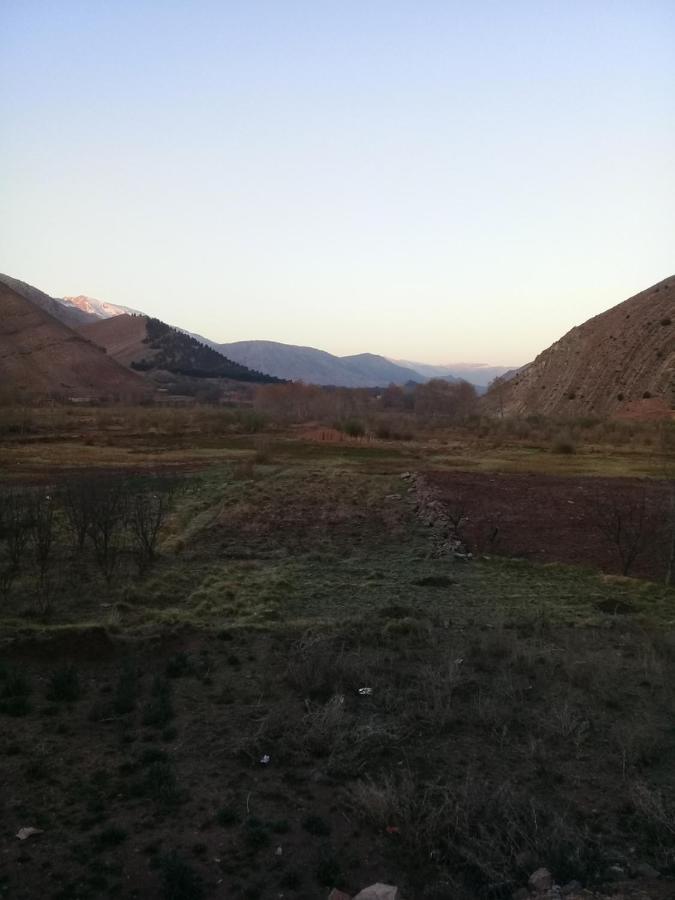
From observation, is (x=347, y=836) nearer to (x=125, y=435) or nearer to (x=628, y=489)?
(x=628, y=489)

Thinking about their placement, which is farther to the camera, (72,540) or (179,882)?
(72,540)

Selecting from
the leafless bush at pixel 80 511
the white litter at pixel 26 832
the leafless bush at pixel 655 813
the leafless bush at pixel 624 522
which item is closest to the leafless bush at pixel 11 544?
the leafless bush at pixel 80 511

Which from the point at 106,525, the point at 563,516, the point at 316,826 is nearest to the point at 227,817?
the point at 316,826

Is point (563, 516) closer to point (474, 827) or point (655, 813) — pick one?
point (655, 813)

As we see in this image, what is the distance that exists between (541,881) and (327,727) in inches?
100

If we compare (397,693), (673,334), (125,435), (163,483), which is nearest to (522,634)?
(397,693)

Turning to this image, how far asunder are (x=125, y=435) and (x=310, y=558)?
39291 millimetres

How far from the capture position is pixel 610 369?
243ft

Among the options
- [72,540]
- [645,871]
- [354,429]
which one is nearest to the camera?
[645,871]

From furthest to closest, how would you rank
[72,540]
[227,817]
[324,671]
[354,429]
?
[354,429] → [72,540] → [324,671] → [227,817]

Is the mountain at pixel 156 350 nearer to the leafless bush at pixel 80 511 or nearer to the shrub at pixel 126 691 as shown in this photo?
the leafless bush at pixel 80 511

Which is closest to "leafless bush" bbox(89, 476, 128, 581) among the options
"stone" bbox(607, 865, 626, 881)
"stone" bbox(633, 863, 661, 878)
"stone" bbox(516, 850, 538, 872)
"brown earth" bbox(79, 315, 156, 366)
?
"stone" bbox(516, 850, 538, 872)

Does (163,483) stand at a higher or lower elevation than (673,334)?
lower

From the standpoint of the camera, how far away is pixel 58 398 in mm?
91500
